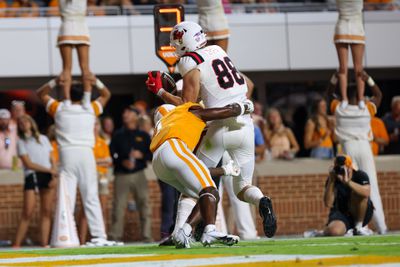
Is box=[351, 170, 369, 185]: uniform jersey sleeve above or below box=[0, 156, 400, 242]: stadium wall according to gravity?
above

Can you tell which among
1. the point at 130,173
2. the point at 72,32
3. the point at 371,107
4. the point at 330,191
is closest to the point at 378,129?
the point at 371,107

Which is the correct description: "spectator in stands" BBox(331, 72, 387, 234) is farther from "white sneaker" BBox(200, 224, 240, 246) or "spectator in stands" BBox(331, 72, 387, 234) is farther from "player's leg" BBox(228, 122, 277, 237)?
"white sneaker" BBox(200, 224, 240, 246)

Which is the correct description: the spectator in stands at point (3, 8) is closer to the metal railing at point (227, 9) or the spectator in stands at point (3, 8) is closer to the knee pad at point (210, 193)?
the metal railing at point (227, 9)

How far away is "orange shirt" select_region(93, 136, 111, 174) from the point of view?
861 inches

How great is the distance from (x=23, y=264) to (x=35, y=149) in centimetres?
930

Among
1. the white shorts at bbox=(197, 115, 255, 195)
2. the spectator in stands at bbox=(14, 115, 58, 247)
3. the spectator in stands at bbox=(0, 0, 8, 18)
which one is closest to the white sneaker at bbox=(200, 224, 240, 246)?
the white shorts at bbox=(197, 115, 255, 195)

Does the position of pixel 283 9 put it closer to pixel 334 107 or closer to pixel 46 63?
pixel 46 63

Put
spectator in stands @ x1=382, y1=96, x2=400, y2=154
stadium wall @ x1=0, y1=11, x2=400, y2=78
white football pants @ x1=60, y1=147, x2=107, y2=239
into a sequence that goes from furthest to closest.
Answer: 1. stadium wall @ x1=0, y1=11, x2=400, y2=78
2. spectator in stands @ x1=382, y1=96, x2=400, y2=154
3. white football pants @ x1=60, y1=147, x2=107, y2=239

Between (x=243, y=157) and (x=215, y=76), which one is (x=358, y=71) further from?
(x=215, y=76)

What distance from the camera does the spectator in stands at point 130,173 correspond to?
70.1 ft

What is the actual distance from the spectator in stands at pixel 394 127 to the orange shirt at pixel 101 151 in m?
5.23

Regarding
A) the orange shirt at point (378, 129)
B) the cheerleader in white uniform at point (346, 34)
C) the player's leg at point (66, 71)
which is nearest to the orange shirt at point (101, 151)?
the player's leg at point (66, 71)

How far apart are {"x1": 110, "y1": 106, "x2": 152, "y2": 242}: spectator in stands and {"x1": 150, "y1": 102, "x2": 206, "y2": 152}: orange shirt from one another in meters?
8.29

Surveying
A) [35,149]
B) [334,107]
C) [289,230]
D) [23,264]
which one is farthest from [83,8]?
[23,264]
